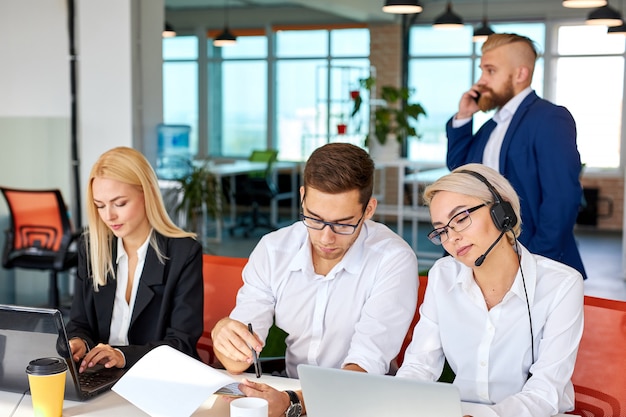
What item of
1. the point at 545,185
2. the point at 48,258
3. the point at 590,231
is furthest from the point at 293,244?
the point at 590,231

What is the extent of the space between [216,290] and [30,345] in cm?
114

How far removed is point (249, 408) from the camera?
1.77m

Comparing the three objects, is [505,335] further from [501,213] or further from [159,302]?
[159,302]

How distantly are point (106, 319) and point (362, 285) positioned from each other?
928 mm

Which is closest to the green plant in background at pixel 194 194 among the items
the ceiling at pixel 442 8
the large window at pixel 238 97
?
the ceiling at pixel 442 8

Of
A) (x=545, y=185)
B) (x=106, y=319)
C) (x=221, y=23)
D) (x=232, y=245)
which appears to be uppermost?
(x=221, y=23)

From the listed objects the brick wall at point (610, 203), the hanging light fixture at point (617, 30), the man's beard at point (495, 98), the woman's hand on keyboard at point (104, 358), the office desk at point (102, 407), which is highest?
the hanging light fixture at point (617, 30)

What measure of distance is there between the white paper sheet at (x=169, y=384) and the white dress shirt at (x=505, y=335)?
56 centimetres

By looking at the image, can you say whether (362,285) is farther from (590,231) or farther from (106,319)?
(590,231)

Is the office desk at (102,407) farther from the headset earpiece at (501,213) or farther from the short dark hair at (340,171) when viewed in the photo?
the headset earpiece at (501,213)

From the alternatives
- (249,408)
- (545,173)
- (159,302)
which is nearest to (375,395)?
(249,408)

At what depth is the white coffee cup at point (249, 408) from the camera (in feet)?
5.77

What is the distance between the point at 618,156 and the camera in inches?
474

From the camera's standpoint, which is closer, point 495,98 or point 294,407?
point 294,407
